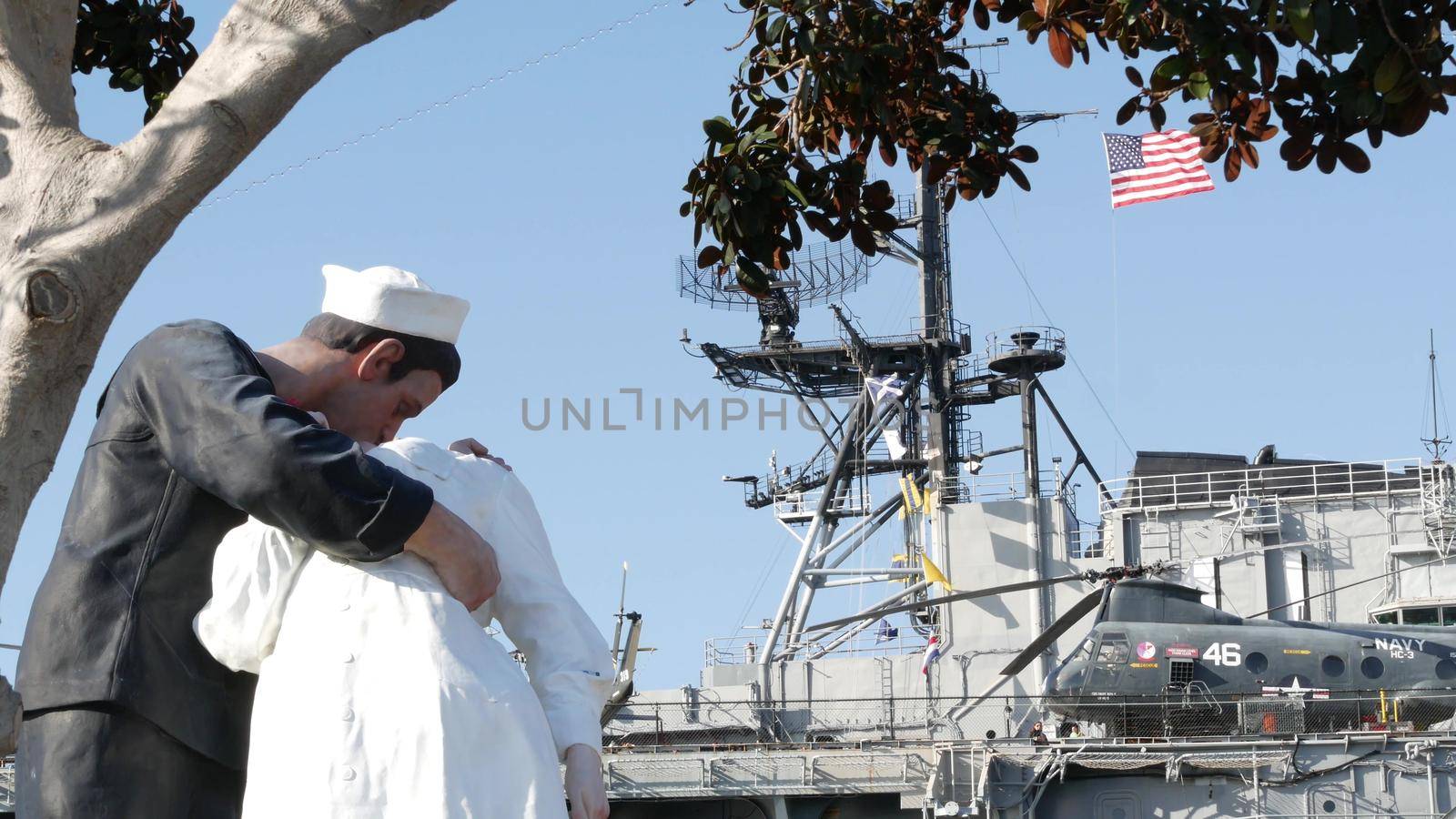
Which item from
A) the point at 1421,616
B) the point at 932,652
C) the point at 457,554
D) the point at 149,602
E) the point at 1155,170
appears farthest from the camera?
the point at 932,652

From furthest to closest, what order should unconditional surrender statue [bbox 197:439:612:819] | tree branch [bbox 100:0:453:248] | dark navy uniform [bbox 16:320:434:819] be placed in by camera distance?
tree branch [bbox 100:0:453:248]
dark navy uniform [bbox 16:320:434:819]
unconditional surrender statue [bbox 197:439:612:819]

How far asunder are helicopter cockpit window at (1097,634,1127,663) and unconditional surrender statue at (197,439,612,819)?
22.0m

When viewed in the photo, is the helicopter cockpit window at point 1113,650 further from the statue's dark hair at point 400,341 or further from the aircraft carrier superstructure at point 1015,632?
the statue's dark hair at point 400,341

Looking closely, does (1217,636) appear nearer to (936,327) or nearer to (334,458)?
(936,327)

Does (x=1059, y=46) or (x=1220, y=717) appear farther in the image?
(x=1220, y=717)

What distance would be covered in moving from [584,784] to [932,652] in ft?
94.5

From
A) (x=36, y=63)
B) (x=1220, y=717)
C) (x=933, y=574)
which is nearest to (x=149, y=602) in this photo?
(x=36, y=63)

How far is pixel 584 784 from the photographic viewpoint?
8.41 feet

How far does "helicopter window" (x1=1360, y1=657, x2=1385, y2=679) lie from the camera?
78.7 feet

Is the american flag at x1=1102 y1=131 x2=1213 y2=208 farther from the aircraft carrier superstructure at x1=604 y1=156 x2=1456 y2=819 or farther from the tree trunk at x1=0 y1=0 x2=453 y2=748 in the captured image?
the tree trunk at x1=0 y1=0 x2=453 y2=748

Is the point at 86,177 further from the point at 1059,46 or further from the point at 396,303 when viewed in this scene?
the point at 1059,46

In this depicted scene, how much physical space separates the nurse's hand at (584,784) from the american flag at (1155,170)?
87.9ft

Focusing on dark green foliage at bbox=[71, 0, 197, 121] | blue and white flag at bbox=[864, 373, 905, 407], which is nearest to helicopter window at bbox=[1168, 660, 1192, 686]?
blue and white flag at bbox=[864, 373, 905, 407]

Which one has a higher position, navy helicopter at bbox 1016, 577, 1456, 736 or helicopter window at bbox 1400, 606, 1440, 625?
helicopter window at bbox 1400, 606, 1440, 625
